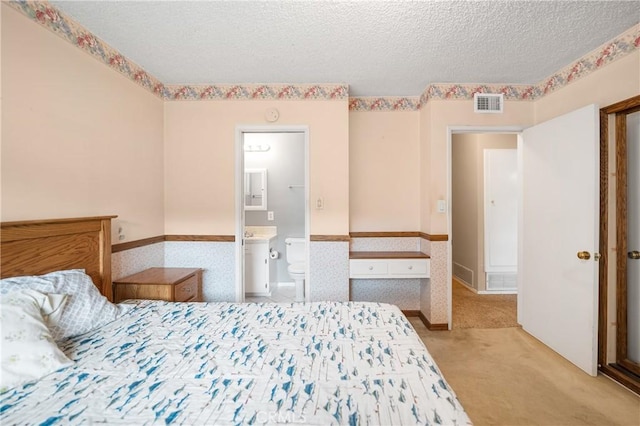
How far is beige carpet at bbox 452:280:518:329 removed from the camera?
2893mm

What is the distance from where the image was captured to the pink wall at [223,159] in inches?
106

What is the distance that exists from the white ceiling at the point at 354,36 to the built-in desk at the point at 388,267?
172 cm

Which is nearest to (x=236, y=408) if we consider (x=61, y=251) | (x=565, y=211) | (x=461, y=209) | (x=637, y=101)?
(x=61, y=251)

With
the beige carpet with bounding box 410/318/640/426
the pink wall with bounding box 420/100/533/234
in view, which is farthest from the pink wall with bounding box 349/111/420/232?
the beige carpet with bounding box 410/318/640/426

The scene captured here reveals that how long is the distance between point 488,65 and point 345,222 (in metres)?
1.84

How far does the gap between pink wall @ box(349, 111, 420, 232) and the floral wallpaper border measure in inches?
6.8

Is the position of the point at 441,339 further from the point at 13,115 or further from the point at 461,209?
the point at 13,115

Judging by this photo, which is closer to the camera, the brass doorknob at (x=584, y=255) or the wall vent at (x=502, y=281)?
the brass doorknob at (x=584, y=255)

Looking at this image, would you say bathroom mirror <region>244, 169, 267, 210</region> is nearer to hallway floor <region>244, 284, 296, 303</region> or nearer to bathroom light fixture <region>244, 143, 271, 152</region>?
bathroom light fixture <region>244, 143, 271, 152</region>

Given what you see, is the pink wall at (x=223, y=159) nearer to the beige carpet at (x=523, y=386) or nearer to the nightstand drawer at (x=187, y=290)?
the nightstand drawer at (x=187, y=290)

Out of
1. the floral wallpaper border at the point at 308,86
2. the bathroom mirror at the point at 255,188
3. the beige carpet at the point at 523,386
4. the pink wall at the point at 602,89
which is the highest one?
the floral wallpaper border at the point at 308,86

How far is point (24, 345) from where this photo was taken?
1049 mm

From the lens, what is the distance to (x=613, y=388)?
186 cm

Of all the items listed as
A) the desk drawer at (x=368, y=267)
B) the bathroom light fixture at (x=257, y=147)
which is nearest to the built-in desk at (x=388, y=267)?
the desk drawer at (x=368, y=267)
